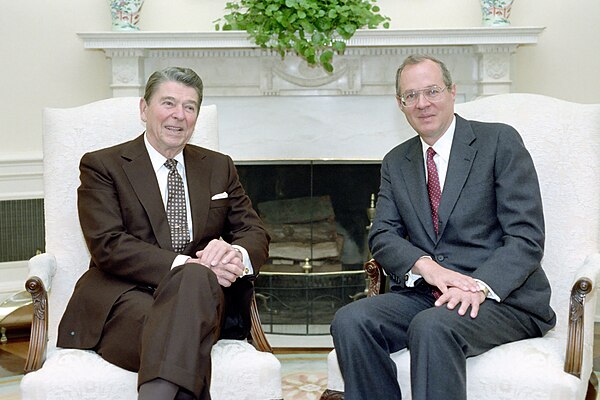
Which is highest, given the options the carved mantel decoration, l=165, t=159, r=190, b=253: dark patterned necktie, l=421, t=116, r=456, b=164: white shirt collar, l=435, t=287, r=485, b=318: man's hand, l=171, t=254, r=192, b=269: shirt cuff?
the carved mantel decoration

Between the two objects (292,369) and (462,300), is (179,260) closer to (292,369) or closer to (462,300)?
(462,300)

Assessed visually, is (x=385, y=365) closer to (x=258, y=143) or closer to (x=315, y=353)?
(x=315, y=353)

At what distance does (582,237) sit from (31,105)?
3139mm

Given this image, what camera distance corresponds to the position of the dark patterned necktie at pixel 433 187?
255 cm

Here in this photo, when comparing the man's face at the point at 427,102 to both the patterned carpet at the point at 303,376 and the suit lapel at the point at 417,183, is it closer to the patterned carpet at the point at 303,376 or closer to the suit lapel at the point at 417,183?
the suit lapel at the point at 417,183

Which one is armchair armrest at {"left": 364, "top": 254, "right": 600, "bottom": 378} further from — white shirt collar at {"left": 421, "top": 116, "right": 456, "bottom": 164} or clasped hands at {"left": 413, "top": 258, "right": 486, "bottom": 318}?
white shirt collar at {"left": 421, "top": 116, "right": 456, "bottom": 164}

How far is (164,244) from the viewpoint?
2506 mm

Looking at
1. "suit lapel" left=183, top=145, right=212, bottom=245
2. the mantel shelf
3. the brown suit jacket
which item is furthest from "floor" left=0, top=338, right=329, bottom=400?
the mantel shelf

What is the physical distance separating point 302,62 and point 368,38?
0.41 metres

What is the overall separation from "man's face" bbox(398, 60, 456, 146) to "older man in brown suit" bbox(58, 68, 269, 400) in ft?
2.11

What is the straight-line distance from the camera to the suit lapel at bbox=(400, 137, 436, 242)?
254 centimetres

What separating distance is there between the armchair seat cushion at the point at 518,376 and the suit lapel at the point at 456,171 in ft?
1.47

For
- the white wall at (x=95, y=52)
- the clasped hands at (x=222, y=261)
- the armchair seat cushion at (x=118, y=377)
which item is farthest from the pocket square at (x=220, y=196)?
the white wall at (x=95, y=52)

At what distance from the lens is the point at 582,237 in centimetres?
269
